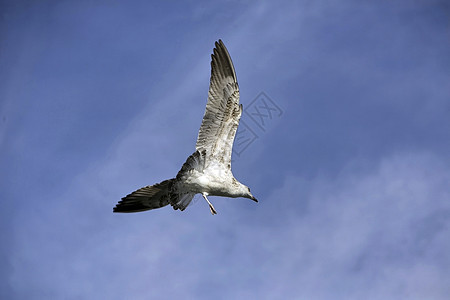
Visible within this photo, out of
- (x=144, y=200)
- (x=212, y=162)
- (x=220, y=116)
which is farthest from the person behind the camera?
(x=144, y=200)

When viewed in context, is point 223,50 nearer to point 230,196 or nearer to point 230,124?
point 230,124

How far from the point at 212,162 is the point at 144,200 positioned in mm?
3211

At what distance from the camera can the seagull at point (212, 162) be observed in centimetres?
1900

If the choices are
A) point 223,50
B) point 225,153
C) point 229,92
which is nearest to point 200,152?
point 225,153

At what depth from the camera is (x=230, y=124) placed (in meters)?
20.0

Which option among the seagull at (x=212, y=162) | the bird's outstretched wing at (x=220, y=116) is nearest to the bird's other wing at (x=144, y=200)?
the seagull at (x=212, y=162)

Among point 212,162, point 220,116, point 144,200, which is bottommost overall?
point 144,200

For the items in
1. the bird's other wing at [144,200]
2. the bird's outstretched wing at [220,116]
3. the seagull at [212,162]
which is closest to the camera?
the seagull at [212,162]

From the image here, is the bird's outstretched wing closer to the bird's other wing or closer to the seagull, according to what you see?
the seagull

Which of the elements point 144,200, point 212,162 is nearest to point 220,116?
point 212,162

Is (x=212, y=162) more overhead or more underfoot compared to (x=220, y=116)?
more underfoot

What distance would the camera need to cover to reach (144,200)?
21.0m

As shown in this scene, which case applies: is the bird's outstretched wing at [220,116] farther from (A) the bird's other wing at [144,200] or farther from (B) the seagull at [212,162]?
(A) the bird's other wing at [144,200]

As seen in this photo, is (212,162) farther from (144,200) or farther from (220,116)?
(144,200)
